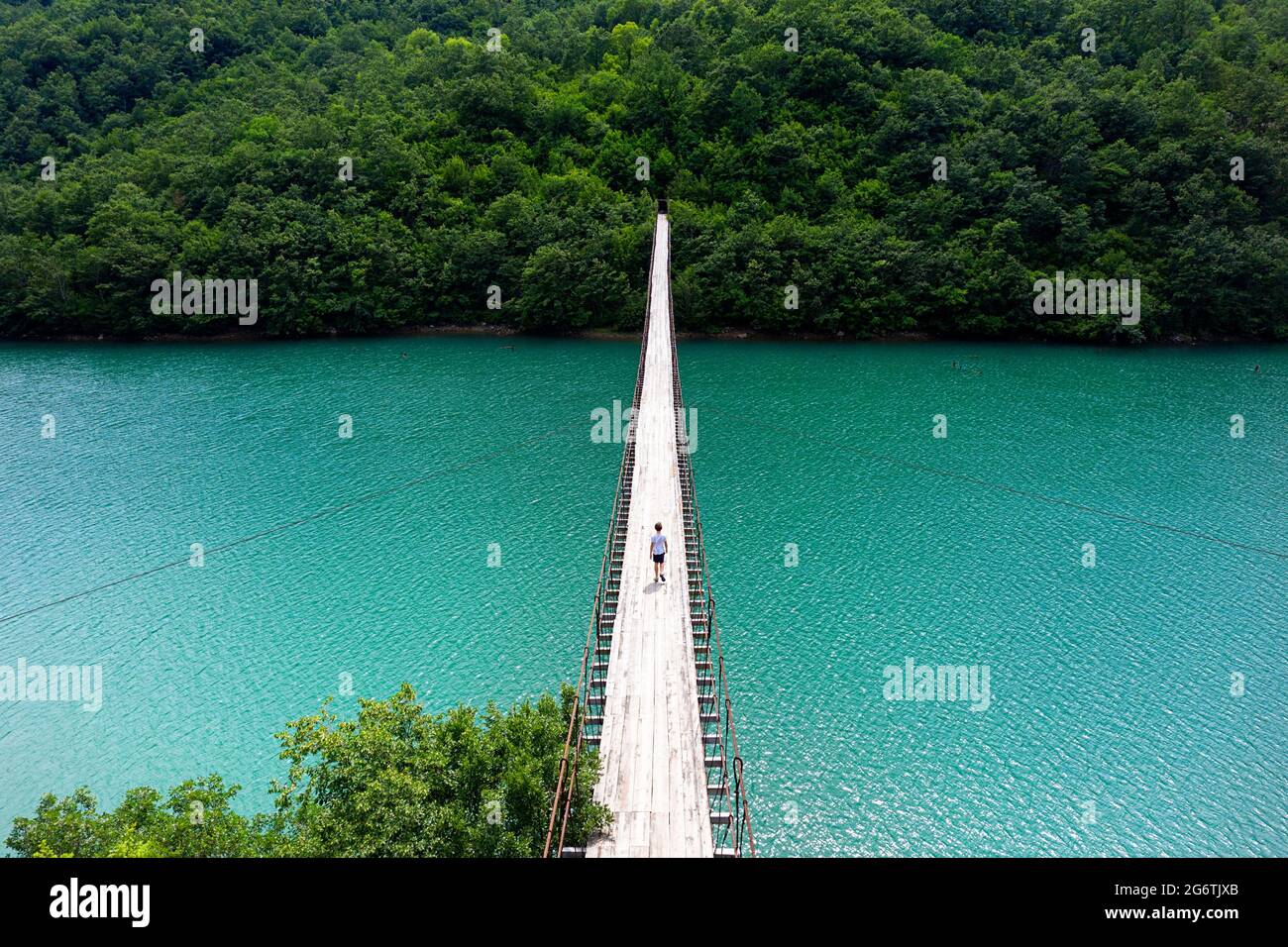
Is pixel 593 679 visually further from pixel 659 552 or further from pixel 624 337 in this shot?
pixel 624 337

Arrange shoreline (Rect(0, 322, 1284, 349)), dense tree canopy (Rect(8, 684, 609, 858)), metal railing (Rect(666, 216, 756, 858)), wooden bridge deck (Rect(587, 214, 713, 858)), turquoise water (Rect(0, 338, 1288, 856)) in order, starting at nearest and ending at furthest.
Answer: wooden bridge deck (Rect(587, 214, 713, 858)), dense tree canopy (Rect(8, 684, 609, 858)), metal railing (Rect(666, 216, 756, 858)), turquoise water (Rect(0, 338, 1288, 856)), shoreline (Rect(0, 322, 1284, 349))

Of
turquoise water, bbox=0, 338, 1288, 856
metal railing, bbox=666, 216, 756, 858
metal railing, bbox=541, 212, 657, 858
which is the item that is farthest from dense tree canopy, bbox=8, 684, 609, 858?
turquoise water, bbox=0, 338, 1288, 856

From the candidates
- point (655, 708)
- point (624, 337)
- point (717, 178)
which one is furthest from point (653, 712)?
point (717, 178)

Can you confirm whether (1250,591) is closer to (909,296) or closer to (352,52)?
(909,296)

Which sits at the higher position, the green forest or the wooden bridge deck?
the green forest

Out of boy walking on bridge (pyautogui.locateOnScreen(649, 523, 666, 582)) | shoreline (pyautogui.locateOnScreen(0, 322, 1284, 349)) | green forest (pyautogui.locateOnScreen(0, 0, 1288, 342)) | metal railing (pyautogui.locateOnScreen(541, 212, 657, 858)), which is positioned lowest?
metal railing (pyautogui.locateOnScreen(541, 212, 657, 858))

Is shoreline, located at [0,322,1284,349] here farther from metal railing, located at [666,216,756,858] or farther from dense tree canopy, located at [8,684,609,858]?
dense tree canopy, located at [8,684,609,858]

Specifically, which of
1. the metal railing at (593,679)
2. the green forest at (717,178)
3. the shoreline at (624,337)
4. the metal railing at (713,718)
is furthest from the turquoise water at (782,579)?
the green forest at (717,178)
